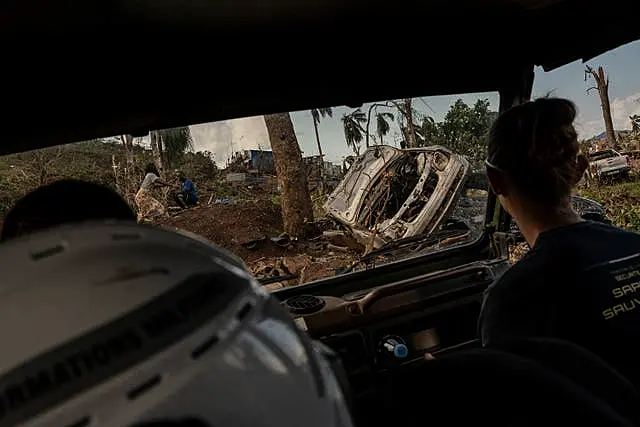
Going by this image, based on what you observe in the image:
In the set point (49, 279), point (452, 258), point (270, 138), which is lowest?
point (452, 258)

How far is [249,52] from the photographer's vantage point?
81.7 inches

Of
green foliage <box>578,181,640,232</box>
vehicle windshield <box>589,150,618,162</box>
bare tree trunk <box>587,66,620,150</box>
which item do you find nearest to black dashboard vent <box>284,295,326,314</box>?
bare tree trunk <box>587,66,620,150</box>

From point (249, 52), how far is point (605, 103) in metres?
5.67

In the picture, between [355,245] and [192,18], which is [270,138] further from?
[192,18]

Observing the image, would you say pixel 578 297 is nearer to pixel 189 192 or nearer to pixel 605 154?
pixel 189 192

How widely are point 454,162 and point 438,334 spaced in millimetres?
1078

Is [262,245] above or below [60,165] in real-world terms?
below

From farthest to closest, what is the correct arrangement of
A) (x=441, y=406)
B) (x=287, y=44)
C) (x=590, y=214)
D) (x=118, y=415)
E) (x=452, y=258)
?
(x=452, y=258) → (x=590, y=214) → (x=287, y=44) → (x=441, y=406) → (x=118, y=415)

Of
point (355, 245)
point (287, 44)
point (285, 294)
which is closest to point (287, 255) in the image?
point (355, 245)

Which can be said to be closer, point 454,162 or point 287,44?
point 287,44

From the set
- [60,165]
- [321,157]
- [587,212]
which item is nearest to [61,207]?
[60,165]

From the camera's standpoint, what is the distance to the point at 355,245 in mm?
3096

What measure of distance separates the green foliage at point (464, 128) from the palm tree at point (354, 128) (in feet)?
1.08

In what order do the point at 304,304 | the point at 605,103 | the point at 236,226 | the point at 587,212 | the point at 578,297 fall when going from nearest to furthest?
the point at 578,297 → the point at 304,304 → the point at 587,212 → the point at 236,226 → the point at 605,103
